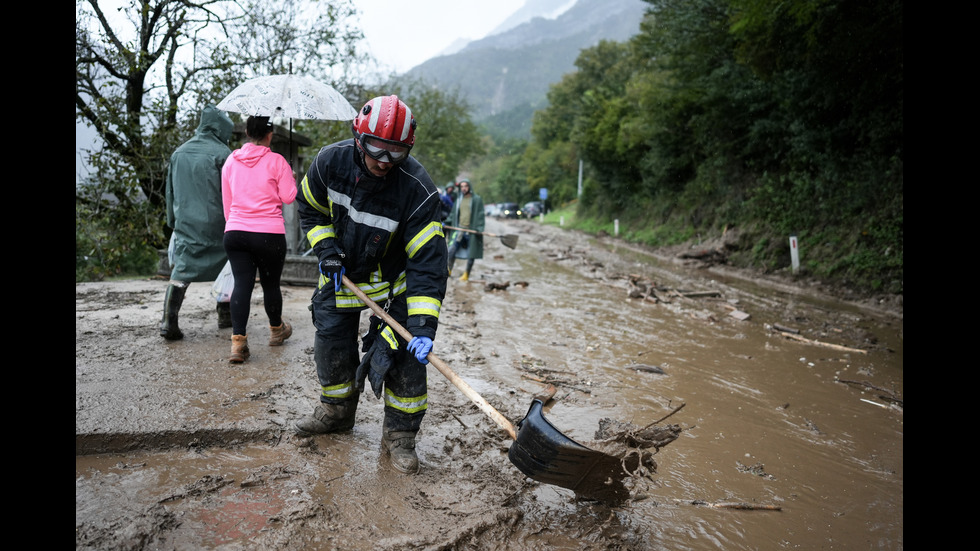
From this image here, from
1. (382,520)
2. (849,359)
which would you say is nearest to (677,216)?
(849,359)

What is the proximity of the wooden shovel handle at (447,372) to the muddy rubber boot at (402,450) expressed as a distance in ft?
1.40

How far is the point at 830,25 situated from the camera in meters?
9.82

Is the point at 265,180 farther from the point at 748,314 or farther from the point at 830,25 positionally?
the point at 830,25

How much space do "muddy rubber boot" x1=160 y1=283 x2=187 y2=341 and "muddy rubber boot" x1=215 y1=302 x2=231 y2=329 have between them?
1.37 feet

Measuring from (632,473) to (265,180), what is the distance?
3.25 meters

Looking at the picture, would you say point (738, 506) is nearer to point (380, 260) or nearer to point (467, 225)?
point (380, 260)

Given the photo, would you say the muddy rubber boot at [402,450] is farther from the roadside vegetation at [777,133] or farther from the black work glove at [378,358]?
the roadside vegetation at [777,133]

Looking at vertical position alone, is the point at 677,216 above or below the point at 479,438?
above

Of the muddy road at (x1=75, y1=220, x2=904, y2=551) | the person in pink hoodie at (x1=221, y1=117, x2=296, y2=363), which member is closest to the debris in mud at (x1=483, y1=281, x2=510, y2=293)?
the muddy road at (x1=75, y1=220, x2=904, y2=551)

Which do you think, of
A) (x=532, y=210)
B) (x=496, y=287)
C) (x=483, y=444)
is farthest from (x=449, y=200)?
(x=532, y=210)

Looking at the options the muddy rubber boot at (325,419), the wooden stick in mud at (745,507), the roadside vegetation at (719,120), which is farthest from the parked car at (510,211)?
the wooden stick in mud at (745,507)

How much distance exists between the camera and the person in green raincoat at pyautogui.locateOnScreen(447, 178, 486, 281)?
34.1 feet

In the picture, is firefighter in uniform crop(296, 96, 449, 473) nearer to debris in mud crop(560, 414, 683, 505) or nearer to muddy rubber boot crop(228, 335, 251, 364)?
debris in mud crop(560, 414, 683, 505)

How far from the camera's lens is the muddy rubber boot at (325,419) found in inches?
128
